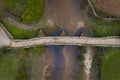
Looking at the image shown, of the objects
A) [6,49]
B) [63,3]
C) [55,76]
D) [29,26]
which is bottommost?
[55,76]

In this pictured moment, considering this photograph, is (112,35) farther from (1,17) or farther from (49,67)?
(1,17)

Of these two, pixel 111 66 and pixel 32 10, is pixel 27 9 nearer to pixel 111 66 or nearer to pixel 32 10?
pixel 32 10

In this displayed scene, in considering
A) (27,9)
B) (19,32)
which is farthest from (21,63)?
(27,9)

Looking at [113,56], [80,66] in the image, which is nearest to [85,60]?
[80,66]

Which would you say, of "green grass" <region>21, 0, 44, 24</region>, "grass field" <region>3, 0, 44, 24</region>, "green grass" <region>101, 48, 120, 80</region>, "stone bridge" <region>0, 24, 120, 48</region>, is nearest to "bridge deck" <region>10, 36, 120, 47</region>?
"stone bridge" <region>0, 24, 120, 48</region>

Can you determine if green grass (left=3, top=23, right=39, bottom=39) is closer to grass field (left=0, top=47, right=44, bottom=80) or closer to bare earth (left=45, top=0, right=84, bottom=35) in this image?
grass field (left=0, top=47, right=44, bottom=80)

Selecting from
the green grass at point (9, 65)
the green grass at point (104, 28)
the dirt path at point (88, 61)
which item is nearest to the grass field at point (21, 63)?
the green grass at point (9, 65)
